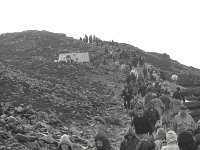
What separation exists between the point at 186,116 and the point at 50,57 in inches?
2145

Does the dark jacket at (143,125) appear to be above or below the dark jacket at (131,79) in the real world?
above

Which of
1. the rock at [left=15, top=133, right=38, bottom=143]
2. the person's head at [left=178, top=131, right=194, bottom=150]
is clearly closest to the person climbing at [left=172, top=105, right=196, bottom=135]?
the person's head at [left=178, top=131, right=194, bottom=150]

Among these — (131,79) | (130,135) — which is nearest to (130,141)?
(130,135)

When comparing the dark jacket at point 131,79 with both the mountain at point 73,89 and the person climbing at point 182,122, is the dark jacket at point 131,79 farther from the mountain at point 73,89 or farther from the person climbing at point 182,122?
the person climbing at point 182,122

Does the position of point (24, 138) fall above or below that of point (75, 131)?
above

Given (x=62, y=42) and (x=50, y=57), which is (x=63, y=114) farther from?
(x=62, y=42)

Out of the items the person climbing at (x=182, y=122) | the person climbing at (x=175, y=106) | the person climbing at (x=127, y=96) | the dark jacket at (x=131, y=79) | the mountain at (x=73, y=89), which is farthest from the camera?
Result: the dark jacket at (x=131, y=79)

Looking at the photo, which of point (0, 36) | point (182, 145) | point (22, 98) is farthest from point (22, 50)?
point (182, 145)

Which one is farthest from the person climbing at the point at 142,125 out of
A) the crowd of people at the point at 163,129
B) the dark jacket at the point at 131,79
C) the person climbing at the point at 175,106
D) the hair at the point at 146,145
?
the dark jacket at the point at 131,79

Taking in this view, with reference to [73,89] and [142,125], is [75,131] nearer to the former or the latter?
[142,125]

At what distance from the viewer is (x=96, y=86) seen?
39.6 metres

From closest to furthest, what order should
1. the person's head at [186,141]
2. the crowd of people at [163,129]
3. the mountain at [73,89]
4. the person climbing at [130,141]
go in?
the person's head at [186,141] < the crowd of people at [163,129] < the person climbing at [130,141] < the mountain at [73,89]

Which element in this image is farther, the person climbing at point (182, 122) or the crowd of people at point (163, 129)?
the person climbing at point (182, 122)

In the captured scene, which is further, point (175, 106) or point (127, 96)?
point (127, 96)
